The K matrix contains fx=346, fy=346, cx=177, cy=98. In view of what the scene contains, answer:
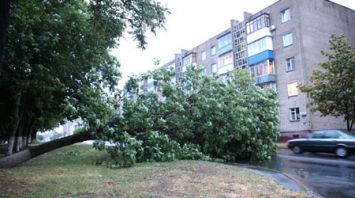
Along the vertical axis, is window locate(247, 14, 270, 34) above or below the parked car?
above

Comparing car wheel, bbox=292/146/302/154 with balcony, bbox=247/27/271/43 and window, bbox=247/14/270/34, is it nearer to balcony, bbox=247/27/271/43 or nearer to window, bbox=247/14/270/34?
balcony, bbox=247/27/271/43

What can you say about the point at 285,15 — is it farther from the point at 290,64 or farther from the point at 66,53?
the point at 66,53

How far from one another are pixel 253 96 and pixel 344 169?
602 centimetres

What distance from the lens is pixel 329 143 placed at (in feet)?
62.2

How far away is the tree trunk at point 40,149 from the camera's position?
12.1m

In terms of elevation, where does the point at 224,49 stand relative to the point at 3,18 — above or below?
above

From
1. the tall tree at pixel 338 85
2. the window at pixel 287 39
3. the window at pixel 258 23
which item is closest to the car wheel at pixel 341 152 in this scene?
the tall tree at pixel 338 85

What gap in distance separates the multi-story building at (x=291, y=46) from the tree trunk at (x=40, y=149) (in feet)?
69.2

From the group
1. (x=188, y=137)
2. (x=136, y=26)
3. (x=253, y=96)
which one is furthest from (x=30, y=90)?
(x=253, y=96)

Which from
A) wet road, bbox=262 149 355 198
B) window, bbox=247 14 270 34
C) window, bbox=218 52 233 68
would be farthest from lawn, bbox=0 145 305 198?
window, bbox=218 52 233 68

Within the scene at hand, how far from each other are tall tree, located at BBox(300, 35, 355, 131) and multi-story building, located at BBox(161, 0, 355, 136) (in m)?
7.10

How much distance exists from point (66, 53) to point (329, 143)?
1442cm

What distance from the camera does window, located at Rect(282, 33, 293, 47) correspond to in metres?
34.8

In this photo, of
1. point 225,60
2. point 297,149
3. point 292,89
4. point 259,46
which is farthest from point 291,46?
point 297,149
